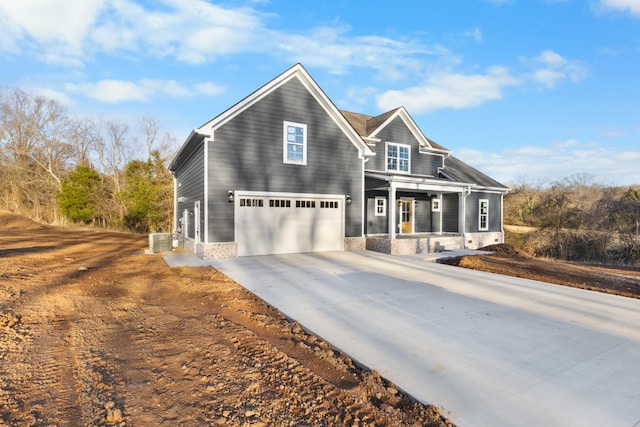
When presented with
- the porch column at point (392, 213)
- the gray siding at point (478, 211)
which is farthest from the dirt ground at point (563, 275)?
the gray siding at point (478, 211)

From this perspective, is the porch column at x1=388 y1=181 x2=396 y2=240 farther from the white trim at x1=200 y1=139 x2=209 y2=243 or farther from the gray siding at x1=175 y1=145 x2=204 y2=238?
the gray siding at x1=175 y1=145 x2=204 y2=238

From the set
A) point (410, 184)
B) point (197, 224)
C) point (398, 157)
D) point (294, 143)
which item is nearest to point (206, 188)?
point (197, 224)

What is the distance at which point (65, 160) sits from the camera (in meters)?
32.2

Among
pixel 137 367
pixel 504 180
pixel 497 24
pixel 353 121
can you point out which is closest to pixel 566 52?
pixel 497 24

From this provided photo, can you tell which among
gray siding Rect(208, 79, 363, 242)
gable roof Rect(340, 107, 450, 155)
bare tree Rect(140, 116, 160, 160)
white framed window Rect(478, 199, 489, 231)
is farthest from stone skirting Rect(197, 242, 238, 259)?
bare tree Rect(140, 116, 160, 160)

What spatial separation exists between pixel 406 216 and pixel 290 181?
729 cm

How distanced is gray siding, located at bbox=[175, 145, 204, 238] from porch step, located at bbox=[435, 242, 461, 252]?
32.5 ft

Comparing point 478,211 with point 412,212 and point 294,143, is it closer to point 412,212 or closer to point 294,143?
point 412,212

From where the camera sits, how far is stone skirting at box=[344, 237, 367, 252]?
13641 mm

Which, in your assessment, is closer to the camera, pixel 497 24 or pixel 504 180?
pixel 497 24

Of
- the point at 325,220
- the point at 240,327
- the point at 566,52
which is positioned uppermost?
the point at 566,52

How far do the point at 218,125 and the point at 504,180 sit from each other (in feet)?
106

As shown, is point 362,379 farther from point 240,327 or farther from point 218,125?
point 218,125

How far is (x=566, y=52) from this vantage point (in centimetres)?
1377
